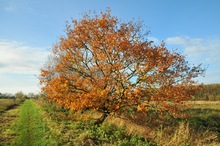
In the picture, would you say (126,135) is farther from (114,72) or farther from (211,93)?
(211,93)

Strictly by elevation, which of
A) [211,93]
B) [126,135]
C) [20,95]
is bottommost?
[126,135]

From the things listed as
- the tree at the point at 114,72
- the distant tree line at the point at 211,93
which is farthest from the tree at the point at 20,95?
the tree at the point at 114,72

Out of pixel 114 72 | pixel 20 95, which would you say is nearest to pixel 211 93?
pixel 114 72

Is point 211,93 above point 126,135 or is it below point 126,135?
above

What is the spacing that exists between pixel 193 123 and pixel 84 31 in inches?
699

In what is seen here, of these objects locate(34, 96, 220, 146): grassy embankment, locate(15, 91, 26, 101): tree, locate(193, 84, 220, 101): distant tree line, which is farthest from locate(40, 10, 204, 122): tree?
locate(15, 91, 26, 101): tree

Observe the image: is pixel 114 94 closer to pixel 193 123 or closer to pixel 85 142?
pixel 85 142

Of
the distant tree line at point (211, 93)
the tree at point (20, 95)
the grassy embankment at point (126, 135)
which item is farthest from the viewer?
the tree at point (20, 95)

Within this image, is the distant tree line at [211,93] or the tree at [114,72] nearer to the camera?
the tree at [114,72]

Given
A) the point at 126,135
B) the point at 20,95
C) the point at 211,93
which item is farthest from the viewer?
the point at 20,95

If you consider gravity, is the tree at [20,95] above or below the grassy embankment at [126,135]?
above

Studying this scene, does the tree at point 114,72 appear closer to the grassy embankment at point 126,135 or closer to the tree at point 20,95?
the grassy embankment at point 126,135

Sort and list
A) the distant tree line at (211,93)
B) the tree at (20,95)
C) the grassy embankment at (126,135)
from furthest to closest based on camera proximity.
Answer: the tree at (20,95)
the distant tree line at (211,93)
the grassy embankment at (126,135)

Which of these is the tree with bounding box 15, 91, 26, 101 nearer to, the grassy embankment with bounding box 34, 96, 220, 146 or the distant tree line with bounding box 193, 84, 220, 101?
the distant tree line with bounding box 193, 84, 220, 101
